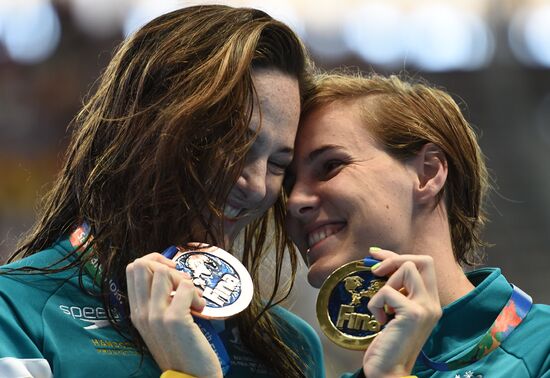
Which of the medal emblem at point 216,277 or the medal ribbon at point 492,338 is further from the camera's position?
the medal ribbon at point 492,338

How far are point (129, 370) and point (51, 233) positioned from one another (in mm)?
451

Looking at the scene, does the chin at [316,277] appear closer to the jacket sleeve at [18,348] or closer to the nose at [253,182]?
the nose at [253,182]

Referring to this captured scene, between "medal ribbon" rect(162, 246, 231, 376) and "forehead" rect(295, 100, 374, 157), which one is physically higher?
"forehead" rect(295, 100, 374, 157)

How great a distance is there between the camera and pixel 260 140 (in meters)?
2.77

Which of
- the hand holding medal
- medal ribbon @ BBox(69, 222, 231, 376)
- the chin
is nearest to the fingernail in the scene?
medal ribbon @ BBox(69, 222, 231, 376)

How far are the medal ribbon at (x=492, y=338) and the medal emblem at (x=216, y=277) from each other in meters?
0.52

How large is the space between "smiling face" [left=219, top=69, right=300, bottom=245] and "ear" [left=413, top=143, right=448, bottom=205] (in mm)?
400

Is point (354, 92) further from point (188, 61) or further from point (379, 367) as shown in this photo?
point (379, 367)

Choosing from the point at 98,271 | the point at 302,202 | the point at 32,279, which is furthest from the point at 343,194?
the point at 32,279

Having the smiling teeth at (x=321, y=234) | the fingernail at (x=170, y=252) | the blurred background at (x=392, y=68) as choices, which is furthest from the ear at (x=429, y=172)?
the blurred background at (x=392, y=68)

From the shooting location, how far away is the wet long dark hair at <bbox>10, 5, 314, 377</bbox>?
2600mm

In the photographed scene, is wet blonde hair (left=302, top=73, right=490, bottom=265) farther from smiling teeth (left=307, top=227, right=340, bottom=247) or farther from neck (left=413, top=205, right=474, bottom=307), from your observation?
smiling teeth (left=307, top=227, right=340, bottom=247)

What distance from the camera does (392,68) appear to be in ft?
35.1

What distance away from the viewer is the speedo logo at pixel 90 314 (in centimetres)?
255
